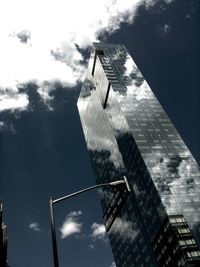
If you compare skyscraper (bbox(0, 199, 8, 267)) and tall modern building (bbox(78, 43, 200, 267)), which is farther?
tall modern building (bbox(78, 43, 200, 267))

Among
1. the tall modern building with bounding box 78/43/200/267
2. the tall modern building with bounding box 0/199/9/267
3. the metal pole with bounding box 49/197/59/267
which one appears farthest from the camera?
the tall modern building with bounding box 78/43/200/267

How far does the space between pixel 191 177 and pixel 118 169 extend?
40821 millimetres

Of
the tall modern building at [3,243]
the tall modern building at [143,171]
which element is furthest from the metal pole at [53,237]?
the tall modern building at [143,171]

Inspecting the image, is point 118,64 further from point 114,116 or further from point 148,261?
point 148,261

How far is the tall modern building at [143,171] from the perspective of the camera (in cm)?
11762

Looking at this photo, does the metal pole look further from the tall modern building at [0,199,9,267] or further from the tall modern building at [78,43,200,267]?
the tall modern building at [78,43,200,267]

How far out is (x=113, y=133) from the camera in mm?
173875

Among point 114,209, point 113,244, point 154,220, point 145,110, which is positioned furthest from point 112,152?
point 114,209

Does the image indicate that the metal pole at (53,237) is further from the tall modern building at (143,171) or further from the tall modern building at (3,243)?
the tall modern building at (143,171)

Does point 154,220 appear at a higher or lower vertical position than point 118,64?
lower

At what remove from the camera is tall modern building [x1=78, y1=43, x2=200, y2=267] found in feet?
386

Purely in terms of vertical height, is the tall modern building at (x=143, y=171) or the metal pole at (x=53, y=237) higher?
the tall modern building at (x=143, y=171)

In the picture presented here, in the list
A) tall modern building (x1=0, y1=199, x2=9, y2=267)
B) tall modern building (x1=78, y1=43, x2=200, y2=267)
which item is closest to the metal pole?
tall modern building (x1=0, y1=199, x2=9, y2=267)

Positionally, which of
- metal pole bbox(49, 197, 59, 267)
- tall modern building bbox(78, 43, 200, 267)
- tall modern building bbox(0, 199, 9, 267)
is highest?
tall modern building bbox(78, 43, 200, 267)
